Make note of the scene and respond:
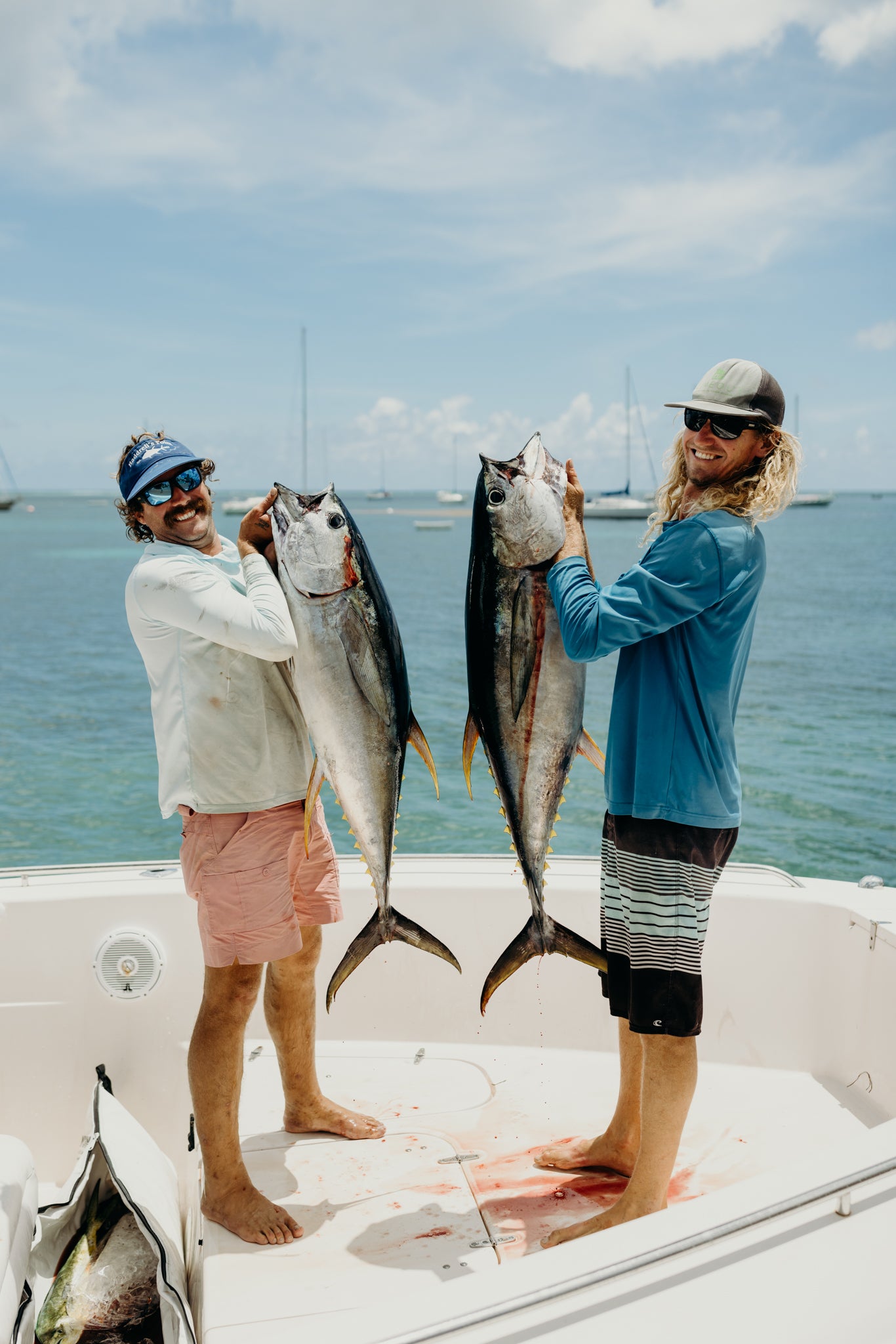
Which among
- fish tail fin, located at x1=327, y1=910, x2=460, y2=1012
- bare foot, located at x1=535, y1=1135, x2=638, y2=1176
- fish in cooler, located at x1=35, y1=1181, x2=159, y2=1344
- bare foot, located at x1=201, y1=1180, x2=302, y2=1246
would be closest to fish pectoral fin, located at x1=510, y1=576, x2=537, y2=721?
fish tail fin, located at x1=327, y1=910, x2=460, y2=1012

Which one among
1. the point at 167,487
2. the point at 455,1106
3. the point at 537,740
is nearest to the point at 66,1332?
the point at 455,1106

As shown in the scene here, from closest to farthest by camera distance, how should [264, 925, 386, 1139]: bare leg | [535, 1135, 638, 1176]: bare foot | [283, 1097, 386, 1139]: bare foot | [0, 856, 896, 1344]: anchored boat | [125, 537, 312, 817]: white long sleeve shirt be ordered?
Result: [0, 856, 896, 1344]: anchored boat < [125, 537, 312, 817]: white long sleeve shirt < [535, 1135, 638, 1176]: bare foot < [264, 925, 386, 1139]: bare leg < [283, 1097, 386, 1139]: bare foot

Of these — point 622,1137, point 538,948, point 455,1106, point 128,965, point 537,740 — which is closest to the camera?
point 537,740

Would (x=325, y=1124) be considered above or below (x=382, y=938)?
below

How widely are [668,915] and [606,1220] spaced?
2.52 feet

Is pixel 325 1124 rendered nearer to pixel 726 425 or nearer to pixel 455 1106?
pixel 455 1106

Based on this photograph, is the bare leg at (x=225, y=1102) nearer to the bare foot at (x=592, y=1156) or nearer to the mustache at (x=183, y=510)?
the bare foot at (x=592, y=1156)

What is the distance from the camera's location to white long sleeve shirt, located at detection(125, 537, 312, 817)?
242cm

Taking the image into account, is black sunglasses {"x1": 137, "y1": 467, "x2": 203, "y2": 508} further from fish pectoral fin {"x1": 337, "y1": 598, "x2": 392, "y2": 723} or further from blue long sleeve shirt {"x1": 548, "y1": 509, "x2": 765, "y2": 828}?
blue long sleeve shirt {"x1": 548, "y1": 509, "x2": 765, "y2": 828}

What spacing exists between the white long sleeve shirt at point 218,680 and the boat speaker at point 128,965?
1.05 m

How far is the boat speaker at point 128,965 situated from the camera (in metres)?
3.42

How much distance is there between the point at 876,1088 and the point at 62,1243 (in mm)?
2359

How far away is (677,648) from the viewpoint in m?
2.30

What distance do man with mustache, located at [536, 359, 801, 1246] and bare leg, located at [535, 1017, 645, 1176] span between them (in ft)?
1.10
